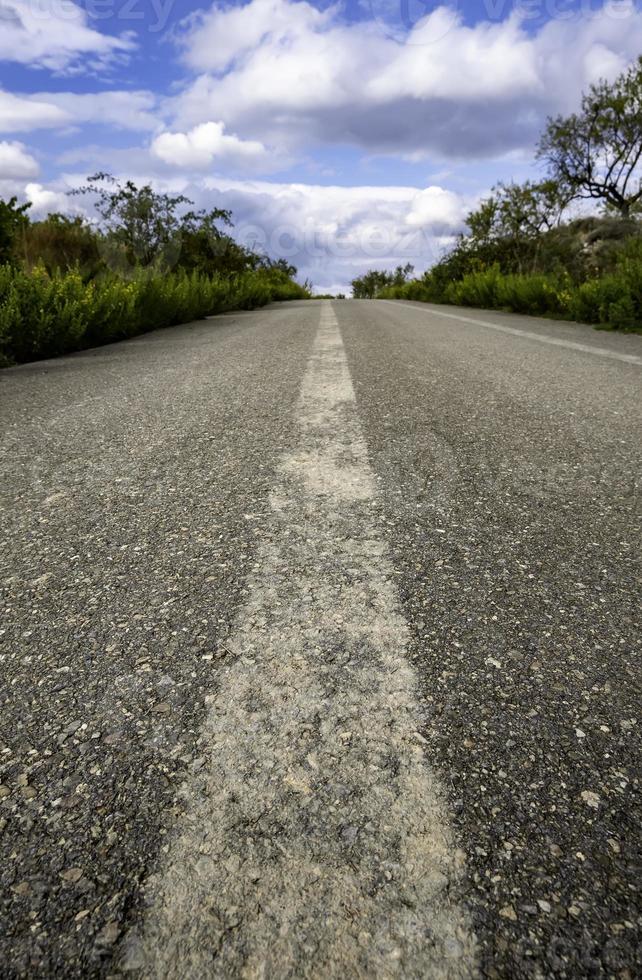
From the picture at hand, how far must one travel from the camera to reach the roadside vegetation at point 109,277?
6934mm

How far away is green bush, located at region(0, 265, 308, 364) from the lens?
22.1 ft

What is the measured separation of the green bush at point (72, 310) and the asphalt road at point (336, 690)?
434cm

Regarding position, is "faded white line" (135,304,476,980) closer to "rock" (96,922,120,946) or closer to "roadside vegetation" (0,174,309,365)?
"rock" (96,922,120,946)

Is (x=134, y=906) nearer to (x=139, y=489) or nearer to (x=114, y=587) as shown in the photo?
(x=114, y=587)

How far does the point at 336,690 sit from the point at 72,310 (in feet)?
23.0

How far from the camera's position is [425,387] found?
4.45m

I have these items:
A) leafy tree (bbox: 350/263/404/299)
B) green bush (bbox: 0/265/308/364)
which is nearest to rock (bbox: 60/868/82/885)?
green bush (bbox: 0/265/308/364)

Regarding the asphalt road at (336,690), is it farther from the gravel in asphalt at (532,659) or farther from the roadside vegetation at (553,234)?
the roadside vegetation at (553,234)

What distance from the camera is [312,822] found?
953 millimetres

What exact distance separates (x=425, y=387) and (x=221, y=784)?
375cm

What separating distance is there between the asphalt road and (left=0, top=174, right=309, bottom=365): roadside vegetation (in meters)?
4.57

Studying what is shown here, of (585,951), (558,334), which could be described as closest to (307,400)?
(585,951)

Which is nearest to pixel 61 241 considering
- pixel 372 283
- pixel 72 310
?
pixel 72 310

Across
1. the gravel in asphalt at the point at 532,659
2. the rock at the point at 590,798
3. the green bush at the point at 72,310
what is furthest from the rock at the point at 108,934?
the green bush at the point at 72,310
